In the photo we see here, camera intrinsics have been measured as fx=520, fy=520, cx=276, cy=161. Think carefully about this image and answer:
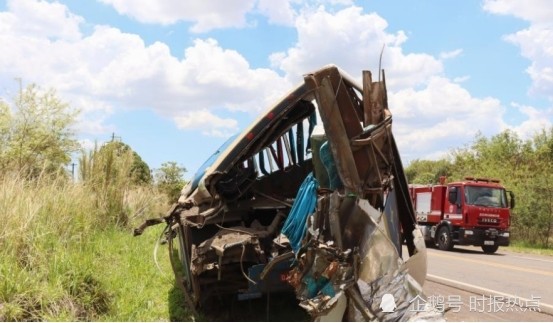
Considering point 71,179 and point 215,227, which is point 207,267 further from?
point 71,179

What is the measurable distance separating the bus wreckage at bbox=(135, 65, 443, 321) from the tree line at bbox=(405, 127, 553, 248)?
12.4ft

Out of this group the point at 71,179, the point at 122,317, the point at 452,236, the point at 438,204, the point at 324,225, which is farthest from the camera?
the point at 438,204

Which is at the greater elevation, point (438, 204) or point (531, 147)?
point (531, 147)

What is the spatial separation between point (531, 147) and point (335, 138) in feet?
132

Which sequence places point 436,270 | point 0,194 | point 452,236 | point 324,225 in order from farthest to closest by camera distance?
point 452,236, point 436,270, point 0,194, point 324,225

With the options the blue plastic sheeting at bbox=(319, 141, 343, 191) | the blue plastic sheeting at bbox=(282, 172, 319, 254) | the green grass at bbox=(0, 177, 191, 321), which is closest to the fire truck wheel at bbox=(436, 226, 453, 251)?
the green grass at bbox=(0, 177, 191, 321)

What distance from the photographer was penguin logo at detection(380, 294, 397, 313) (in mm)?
3572

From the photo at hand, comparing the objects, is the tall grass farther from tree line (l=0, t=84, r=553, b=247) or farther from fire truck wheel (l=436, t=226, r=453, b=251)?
fire truck wheel (l=436, t=226, r=453, b=251)

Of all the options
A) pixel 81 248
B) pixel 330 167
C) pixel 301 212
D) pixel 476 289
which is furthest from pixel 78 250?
pixel 476 289

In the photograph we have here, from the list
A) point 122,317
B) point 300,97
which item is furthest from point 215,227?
point 300,97

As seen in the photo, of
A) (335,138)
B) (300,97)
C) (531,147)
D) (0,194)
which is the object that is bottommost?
(0,194)

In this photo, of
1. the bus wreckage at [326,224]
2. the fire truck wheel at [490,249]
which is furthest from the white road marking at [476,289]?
the fire truck wheel at [490,249]

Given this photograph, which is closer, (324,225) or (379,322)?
(379,322)

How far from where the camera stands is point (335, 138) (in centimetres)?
421
